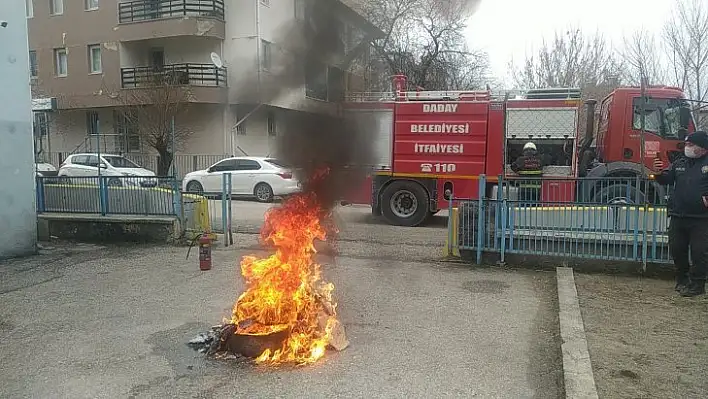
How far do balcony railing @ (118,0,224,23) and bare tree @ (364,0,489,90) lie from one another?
5.45ft

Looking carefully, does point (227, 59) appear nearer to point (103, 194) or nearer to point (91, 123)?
point (103, 194)

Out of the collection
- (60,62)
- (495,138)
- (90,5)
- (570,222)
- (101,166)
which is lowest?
(570,222)

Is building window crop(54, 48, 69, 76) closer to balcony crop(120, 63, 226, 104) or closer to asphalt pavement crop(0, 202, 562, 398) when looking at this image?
asphalt pavement crop(0, 202, 562, 398)

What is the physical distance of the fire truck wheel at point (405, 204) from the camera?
40.9ft

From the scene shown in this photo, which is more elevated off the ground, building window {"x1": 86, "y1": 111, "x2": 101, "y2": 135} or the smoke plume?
building window {"x1": 86, "y1": 111, "x2": 101, "y2": 135}

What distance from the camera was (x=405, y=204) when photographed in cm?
1273

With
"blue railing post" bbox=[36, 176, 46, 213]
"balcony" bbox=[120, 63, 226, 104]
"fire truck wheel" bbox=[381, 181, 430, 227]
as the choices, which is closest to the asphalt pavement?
"blue railing post" bbox=[36, 176, 46, 213]

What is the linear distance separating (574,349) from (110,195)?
870 centimetres

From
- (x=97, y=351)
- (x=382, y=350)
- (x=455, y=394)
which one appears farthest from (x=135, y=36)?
(x=455, y=394)

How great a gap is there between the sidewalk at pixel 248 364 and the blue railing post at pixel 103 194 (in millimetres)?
1876

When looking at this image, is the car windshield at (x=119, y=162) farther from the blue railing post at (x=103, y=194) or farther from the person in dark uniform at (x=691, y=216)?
the person in dark uniform at (x=691, y=216)

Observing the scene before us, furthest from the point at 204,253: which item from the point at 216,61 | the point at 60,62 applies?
the point at 60,62

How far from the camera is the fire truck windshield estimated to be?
10984 millimetres

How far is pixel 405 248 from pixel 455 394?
5920 mm
